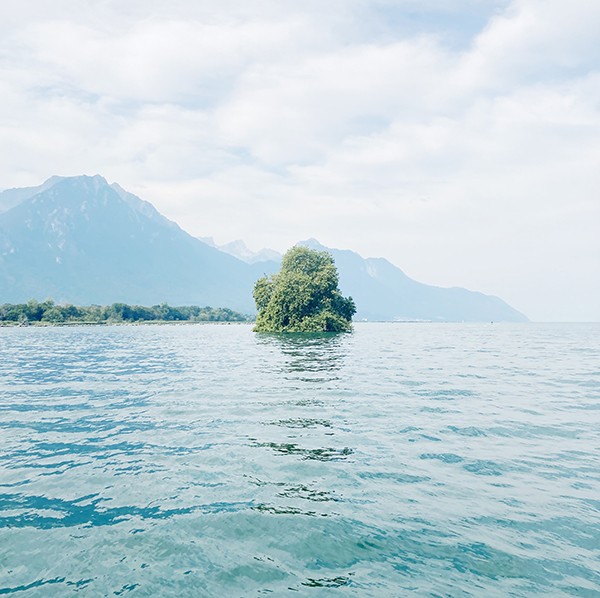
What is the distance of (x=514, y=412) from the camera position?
17625 mm

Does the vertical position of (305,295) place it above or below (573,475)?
above

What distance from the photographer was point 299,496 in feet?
30.3

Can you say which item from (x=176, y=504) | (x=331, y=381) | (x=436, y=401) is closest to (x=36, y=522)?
(x=176, y=504)

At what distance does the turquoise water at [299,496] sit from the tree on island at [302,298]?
6478cm

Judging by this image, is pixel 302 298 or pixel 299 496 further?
pixel 302 298

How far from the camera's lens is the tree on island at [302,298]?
8494 cm

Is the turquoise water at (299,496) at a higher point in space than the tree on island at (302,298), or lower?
lower

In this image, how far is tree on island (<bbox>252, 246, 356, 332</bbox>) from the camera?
3344 inches

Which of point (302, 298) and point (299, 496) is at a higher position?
point (302, 298)

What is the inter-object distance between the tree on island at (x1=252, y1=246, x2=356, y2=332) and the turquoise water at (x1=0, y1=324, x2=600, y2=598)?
213 feet

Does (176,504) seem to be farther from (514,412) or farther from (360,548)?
(514,412)

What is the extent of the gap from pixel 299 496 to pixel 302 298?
247 ft

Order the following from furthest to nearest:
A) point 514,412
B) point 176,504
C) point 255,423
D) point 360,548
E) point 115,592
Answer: point 514,412 → point 255,423 → point 176,504 → point 360,548 → point 115,592

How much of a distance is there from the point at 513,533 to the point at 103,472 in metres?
9.09
